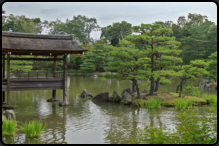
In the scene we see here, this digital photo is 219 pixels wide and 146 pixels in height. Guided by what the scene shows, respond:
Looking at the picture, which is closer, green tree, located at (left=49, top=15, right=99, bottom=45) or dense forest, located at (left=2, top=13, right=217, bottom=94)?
dense forest, located at (left=2, top=13, right=217, bottom=94)

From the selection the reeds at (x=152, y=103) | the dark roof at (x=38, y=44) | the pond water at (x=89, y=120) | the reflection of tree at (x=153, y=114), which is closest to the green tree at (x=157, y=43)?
the reeds at (x=152, y=103)

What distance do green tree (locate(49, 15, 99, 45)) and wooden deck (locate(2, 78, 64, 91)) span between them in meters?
36.0

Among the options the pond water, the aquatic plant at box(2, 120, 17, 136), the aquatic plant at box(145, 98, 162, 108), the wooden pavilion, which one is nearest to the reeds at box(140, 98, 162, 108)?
the aquatic plant at box(145, 98, 162, 108)

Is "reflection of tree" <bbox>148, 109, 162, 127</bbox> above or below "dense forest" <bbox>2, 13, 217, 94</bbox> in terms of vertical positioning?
below

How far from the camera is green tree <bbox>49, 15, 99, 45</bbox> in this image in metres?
46.7

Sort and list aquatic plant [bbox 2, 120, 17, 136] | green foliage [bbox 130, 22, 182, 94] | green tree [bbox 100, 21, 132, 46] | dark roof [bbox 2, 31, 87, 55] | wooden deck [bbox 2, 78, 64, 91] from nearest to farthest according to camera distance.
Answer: aquatic plant [bbox 2, 120, 17, 136] < dark roof [bbox 2, 31, 87, 55] < wooden deck [bbox 2, 78, 64, 91] < green foliage [bbox 130, 22, 182, 94] < green tree [bbox 100, 21, 132, 46]

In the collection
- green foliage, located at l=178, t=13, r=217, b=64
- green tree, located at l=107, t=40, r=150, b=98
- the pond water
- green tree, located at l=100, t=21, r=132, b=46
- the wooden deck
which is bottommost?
the pond water

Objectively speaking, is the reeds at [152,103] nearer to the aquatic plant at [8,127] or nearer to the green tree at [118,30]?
the aquatic plant at [8,127]

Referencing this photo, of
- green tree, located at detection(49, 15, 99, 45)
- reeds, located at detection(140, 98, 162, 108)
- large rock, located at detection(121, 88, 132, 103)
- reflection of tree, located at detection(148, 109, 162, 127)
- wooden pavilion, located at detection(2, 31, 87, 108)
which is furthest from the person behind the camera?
green tree, located at detection(49, 15, 99, 45)

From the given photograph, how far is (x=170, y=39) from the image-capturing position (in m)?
12.2

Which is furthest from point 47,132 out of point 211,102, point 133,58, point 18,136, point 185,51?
point 185,51

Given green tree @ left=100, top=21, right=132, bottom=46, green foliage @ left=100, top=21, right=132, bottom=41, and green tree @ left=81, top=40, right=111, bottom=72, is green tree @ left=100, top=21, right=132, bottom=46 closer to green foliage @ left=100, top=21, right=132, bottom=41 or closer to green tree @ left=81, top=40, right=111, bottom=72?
green foliage @ left=100, top=21, right=132, bottom=41

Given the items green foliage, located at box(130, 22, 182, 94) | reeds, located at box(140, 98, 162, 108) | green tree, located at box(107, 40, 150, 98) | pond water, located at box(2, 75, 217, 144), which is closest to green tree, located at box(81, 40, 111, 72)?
green tree, located at box(107, 40, 150, 98)

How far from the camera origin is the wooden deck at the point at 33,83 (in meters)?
10.6
